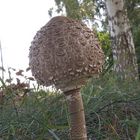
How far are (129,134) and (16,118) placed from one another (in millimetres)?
779

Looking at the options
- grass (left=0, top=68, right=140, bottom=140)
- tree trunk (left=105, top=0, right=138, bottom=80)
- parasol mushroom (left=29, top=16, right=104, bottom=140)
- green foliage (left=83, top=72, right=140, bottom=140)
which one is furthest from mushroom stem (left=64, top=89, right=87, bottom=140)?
tree trunk (left=105, top=0, right=138, bottom=80)

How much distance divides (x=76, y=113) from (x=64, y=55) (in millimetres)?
326

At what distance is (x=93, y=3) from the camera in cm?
2122

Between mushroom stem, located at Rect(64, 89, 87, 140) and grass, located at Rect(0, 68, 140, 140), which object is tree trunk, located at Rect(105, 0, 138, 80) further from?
mushroom stem, located at Rect(64, 89, 87, 140)

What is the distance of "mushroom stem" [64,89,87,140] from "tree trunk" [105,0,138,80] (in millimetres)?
4050

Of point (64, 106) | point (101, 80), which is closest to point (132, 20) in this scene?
point (101, 80)

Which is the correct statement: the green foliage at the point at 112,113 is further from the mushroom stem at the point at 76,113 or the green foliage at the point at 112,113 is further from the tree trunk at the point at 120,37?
the tree trunk at the point at 120,37

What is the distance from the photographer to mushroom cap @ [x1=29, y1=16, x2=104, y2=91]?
2.15 m

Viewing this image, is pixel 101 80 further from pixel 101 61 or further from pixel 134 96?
pixel 101 61

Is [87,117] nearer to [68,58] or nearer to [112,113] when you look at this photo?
[112,113]

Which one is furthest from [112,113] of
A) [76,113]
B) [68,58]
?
[68,58]

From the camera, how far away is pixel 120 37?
702cm

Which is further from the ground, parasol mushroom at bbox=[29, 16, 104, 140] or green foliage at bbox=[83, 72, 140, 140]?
parasol mushroom at bbox=[29, 16, 104, 140]

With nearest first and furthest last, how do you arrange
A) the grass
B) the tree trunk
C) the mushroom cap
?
1. the mushroom cap
2. the grass
3. the tree trunk
